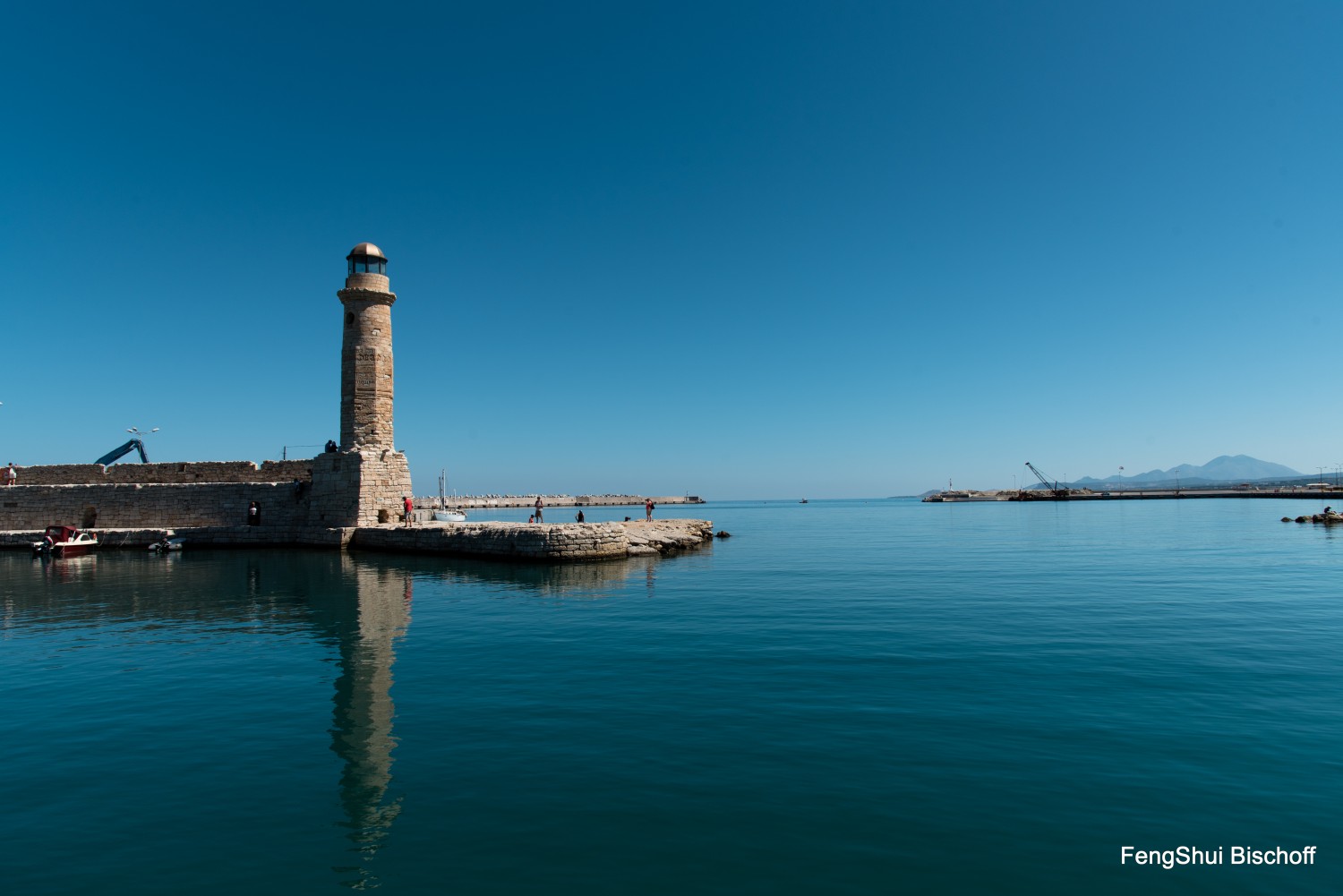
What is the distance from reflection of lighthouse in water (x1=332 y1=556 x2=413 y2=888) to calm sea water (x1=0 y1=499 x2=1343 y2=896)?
4 centimetres

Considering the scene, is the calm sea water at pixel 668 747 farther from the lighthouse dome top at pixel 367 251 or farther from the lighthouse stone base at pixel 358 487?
the lighthouse dome top at pixel 367 251

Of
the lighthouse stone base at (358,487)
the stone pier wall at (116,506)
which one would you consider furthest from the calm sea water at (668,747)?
the stone pier wall at (116,506)

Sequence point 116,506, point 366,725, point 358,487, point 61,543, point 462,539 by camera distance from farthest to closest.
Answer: point 116,506 → point 358,487 → point 61,543 → point 462,539 → point 366,725

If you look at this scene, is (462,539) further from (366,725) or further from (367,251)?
(366,725)

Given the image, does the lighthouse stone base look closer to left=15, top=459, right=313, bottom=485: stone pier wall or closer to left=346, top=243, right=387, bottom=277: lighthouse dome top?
left=15, top=459, right=313, bottom=485: stone pier wall

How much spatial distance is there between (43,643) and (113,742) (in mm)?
6604

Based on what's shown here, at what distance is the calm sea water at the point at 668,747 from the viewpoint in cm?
456

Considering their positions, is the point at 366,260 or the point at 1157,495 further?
the point at 1157,495

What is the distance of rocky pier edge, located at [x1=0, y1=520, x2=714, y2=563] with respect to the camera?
2328 cm

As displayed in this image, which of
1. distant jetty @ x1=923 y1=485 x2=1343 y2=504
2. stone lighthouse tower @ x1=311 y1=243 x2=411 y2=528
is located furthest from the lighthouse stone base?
distant jetty @ x1=923 y1=485 x2=1343 y2=504

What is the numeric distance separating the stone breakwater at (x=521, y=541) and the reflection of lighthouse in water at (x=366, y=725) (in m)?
8.03

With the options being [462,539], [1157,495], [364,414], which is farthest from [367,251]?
[1157,495]

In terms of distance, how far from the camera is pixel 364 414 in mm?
28109

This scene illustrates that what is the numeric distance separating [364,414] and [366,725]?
2318cm
